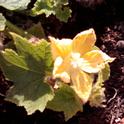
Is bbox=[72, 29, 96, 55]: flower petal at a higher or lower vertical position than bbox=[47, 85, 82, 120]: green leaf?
higher

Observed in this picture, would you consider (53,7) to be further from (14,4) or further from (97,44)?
(97,44)

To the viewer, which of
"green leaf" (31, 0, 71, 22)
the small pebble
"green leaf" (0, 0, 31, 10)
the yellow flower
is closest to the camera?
the yellow flower

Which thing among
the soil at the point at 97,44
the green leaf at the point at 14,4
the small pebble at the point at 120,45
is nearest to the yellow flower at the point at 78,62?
the green leaf at the point at 14,4

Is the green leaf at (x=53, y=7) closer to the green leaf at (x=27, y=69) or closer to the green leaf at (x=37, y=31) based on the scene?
the green leaf at (x=37, y=31)

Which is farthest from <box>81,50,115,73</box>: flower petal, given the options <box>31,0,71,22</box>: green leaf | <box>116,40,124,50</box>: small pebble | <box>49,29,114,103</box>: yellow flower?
<box>116,40,124,50</box>: small pebble

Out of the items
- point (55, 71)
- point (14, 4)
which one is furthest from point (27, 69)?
point (14, 4)

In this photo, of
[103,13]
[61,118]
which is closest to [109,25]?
[103,13]

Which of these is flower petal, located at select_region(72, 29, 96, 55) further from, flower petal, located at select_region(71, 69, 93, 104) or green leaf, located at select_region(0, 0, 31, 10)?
green leaf, located at select_region(0, 0, 31, 10)

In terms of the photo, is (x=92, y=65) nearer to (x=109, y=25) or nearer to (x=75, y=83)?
(x=75, y=83)
